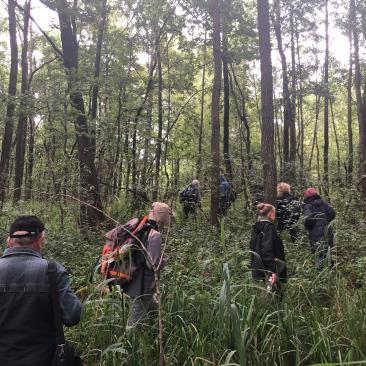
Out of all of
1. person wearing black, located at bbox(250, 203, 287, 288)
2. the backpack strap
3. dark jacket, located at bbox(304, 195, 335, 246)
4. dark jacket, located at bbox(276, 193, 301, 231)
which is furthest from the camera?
dark jacket, located at bbox(276, 193, 301, 231)

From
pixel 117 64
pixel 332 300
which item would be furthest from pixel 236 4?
pixel 332 300

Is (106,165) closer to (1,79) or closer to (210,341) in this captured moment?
(210,341)

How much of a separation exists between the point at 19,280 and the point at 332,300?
9.85 feet

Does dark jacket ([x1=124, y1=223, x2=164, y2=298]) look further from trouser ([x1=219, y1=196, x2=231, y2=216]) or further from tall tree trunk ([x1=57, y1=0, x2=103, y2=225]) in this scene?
trouser ([x1=219, y1=196, x2=231, y2=216])

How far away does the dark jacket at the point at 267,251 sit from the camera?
5.23 meters

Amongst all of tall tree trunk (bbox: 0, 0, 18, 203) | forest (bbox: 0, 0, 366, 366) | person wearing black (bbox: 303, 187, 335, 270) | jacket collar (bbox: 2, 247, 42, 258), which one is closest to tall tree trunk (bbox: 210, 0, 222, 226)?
forest (bbox: 0, 0, 366, 366)

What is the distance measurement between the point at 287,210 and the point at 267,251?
5.25 meters

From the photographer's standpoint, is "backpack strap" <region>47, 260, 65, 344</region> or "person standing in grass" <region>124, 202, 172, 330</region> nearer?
"backpack strap" <region>47, 260, 65, 344</region>

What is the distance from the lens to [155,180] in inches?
574

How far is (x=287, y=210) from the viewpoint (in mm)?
10414

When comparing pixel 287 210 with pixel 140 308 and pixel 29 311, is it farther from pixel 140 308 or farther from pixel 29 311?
pixel 29 311

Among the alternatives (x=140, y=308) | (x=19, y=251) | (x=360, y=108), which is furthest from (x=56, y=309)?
(x=360, y=108)

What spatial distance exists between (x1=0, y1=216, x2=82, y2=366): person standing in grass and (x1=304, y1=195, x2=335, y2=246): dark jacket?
5585 mm

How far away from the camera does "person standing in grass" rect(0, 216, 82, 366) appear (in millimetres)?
2910
